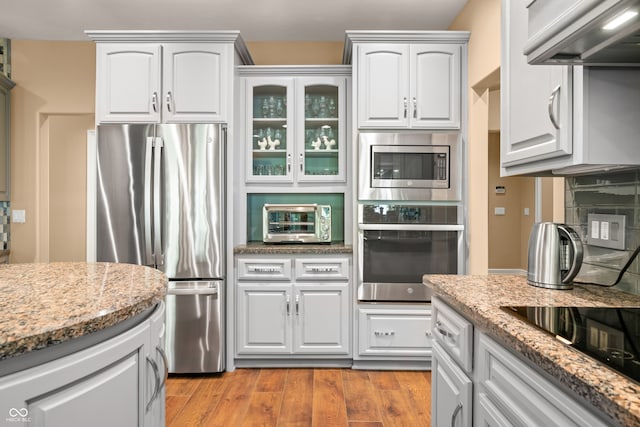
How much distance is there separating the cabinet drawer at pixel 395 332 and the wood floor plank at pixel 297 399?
0.46 m

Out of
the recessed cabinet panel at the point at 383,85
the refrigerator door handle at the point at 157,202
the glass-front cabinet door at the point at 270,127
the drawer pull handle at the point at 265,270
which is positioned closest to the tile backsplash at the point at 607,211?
the recessed cabinet panel at the point at 383,85

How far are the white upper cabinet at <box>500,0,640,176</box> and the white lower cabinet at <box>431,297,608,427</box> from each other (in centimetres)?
61

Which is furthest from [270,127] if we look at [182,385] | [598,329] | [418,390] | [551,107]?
[598,329]

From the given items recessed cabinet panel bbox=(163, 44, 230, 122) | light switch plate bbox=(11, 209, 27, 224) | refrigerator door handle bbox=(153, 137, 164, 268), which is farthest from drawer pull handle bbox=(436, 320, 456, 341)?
light switch plate bbox=(11, 209, 27, 224)

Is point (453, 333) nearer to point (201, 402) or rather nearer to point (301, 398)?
point (301, 398)

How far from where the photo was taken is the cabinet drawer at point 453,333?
4.23ft

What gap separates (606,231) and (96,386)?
5.67ft

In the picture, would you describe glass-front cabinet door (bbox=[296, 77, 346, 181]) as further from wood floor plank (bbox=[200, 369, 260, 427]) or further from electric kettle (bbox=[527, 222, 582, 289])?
electric kettle (bbox=[527, 222, 582, 289])

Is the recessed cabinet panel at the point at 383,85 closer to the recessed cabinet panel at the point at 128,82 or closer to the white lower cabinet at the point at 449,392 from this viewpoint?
the recessed cabinet panel at the point at 128,82

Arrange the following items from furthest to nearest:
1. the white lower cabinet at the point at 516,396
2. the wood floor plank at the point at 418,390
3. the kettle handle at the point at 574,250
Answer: the wood floor plank at the point at 418,390, the kettle handle at the point at 574,250, the white lower cabinet at the point at 516,396

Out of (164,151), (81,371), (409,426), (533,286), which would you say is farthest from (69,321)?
(164,151)

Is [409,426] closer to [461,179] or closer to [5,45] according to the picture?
[461,179]

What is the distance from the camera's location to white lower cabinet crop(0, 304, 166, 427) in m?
0.81

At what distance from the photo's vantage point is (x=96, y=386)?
3.18 feet
